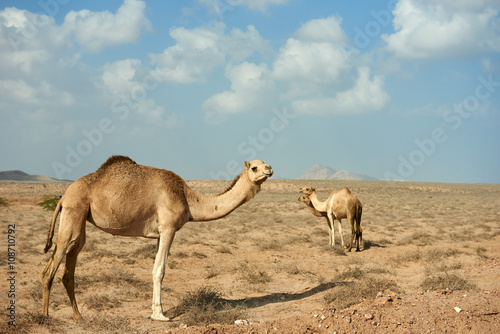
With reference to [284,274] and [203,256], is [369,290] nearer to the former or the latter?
[284,274]

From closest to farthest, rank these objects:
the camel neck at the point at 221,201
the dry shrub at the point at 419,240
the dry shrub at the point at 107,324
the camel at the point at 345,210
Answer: the dry shrub at the point at 107,324 < the camel neck at the point at 221,201 < the camel at the point at 345,210 < the dry shrub at the point at 419,240

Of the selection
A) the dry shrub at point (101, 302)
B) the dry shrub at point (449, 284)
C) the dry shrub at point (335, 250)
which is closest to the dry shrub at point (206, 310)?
the dry shrub at point (101, 302)

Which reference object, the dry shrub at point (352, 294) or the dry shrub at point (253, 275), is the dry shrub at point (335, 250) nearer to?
the dry shrub at point (253, 275)

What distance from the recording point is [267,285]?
11109mm

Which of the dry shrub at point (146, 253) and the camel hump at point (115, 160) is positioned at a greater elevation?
the camel hump at point (115, 160)

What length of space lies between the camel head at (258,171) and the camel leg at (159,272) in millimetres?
1823

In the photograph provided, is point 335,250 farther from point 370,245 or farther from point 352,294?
point 352,294

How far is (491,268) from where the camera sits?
1152cm

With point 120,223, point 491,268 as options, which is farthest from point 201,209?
point 491,268

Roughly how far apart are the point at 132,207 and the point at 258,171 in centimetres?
240

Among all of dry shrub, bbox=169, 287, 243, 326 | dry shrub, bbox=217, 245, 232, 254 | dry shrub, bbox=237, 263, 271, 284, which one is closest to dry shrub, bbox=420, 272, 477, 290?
dry shrub, bbox=237, 263, 271, 284

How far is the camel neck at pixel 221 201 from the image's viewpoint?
8242 millimetres

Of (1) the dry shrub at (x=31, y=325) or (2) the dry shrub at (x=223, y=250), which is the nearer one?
(1) the dry shrub at (x=31, y=325)

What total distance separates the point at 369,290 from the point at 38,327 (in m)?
6.26
